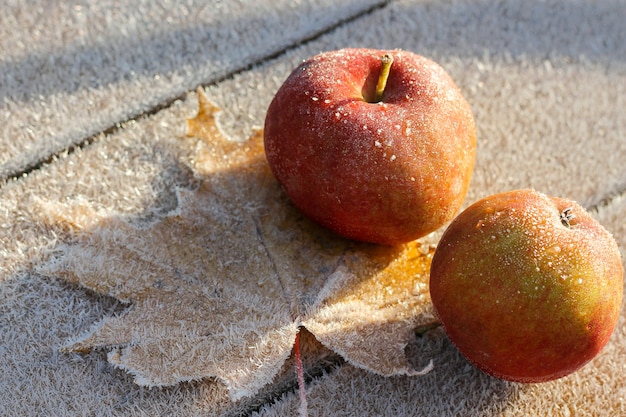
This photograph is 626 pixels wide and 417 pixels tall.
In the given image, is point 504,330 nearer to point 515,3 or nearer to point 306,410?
point 306,410

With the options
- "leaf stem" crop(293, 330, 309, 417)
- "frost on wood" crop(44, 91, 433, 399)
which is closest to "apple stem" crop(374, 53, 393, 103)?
"frost on wood" crop(44, 91, 433, 399)

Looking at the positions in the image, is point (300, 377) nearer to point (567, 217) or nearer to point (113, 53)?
point (567, 217)

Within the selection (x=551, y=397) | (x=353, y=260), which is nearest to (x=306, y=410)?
(x=353, y=260)

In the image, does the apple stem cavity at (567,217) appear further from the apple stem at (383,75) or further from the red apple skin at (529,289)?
the apple stem at (383,75)

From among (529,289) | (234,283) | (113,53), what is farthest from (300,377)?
(113,53)

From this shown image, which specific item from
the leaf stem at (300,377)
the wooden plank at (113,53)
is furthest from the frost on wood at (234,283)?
the wooden plank at (113,53)

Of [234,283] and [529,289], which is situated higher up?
[529,289]
